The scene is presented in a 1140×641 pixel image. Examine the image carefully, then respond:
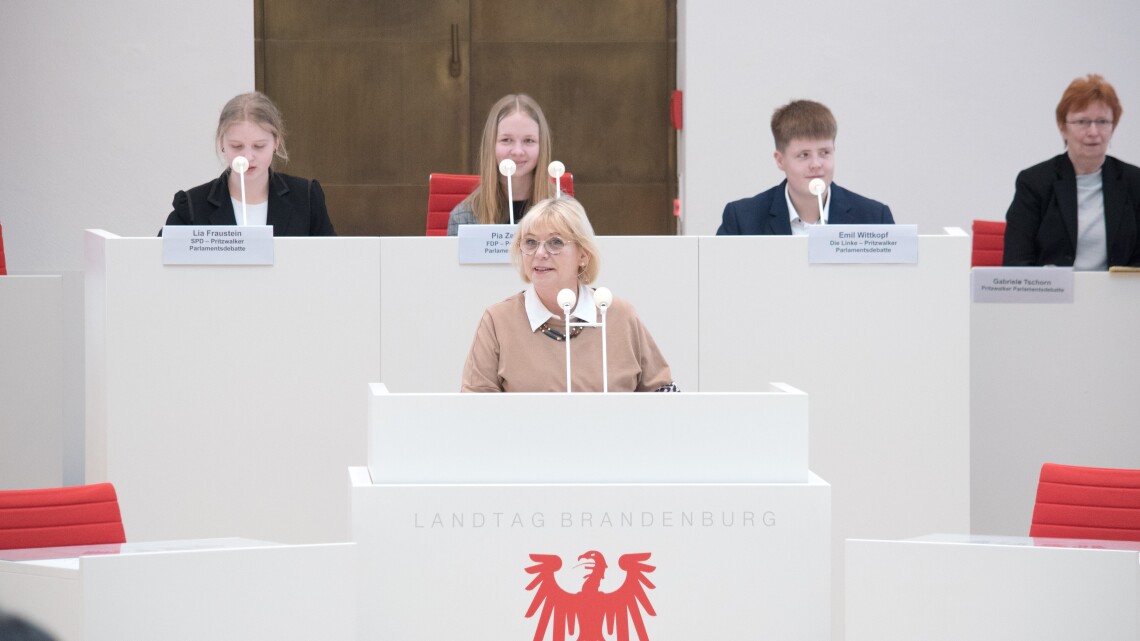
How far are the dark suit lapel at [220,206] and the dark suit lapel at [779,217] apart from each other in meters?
1.53

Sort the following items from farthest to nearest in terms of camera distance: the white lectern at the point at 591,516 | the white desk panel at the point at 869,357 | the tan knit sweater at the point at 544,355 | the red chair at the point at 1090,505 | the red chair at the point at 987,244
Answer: the red chair at the point at 987,244 → the white desk panel at the point at 869,357 → the tan knit sweater at the point at 544,355 → the red chair at the point at 1090,505 → the white lectern at the point at 591,516

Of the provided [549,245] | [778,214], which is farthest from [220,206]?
[778,214]

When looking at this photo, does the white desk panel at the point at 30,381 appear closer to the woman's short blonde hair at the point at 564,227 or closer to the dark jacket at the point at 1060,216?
the woman's short blonde hair at the point at 564,227

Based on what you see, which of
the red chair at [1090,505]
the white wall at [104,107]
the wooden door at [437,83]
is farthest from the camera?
the wooden door at [437,83]

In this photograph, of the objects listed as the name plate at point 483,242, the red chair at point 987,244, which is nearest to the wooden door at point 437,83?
the red chair at point 987,244

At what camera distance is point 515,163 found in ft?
13.2

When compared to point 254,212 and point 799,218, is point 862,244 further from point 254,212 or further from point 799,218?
point 254,212

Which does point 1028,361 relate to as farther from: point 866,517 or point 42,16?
point 42,16

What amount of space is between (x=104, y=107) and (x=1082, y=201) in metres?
4.27

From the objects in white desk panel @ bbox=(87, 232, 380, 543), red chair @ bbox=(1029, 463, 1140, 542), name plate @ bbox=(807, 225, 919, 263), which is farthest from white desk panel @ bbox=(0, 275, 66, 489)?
red chair @ bbox=(1029, 463, 1140, 542)

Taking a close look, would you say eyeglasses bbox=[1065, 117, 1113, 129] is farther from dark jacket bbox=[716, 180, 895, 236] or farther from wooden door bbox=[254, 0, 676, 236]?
wooden door bbox=[254, 0, 676, 236]

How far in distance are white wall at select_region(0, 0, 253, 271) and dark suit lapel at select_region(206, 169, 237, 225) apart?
2.52 m

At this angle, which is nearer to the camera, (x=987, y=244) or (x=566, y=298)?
(x=566, y=298)

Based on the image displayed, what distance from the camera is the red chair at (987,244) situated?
520cm
